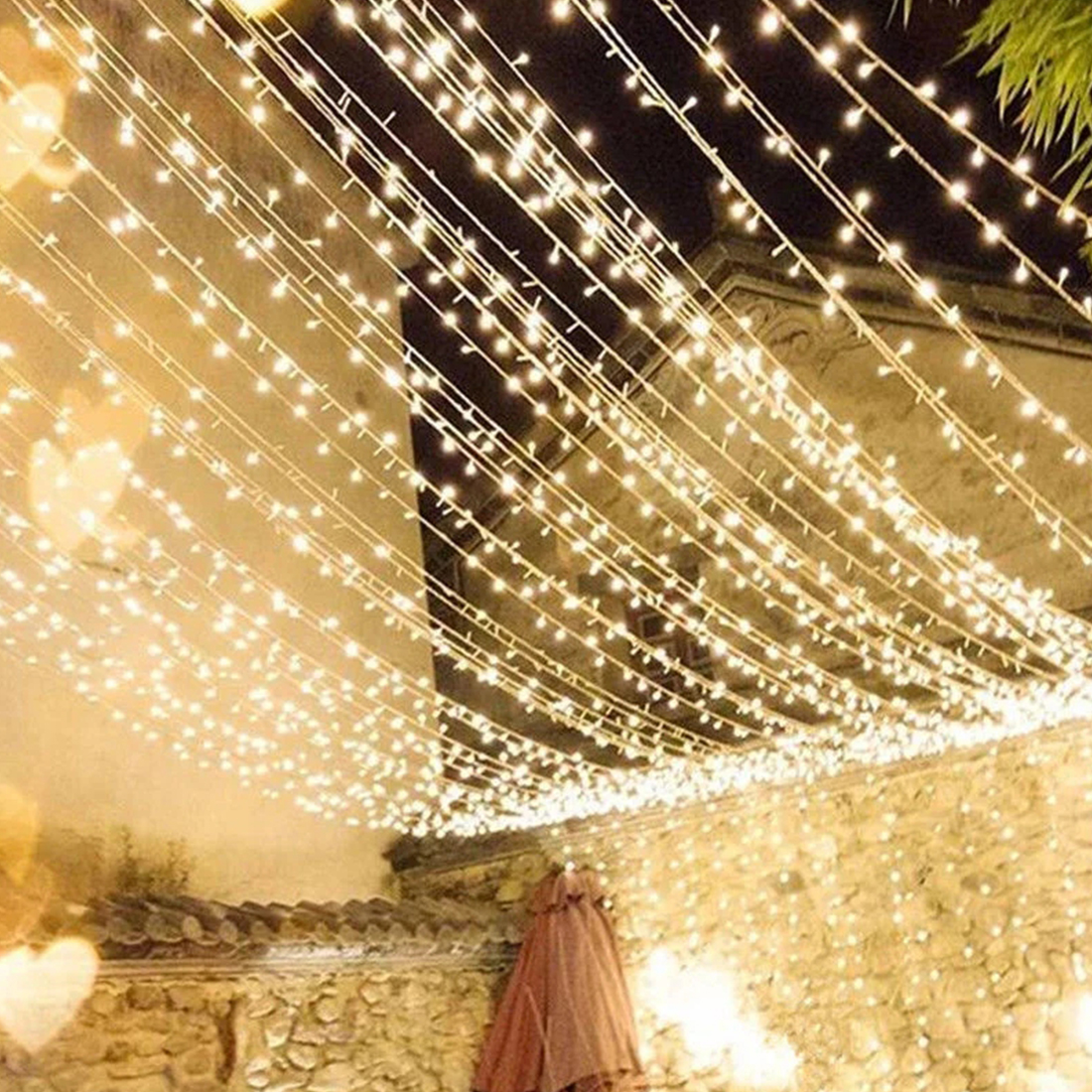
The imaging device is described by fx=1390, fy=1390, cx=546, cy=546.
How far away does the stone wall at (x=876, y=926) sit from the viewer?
5465 mm

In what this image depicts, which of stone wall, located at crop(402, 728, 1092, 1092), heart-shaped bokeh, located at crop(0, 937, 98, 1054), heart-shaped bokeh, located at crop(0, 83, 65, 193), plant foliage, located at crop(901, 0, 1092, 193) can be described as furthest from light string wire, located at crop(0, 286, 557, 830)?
plant foliage, located at crop(901, 0, 1092, 193)

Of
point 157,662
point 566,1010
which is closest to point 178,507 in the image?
point 157,662

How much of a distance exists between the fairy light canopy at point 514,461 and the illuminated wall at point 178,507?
23 mm

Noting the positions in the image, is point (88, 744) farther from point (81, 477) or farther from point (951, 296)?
point (951, 296)

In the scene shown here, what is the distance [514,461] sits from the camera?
7.09 meters

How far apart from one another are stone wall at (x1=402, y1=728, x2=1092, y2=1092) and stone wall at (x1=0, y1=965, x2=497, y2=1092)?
0.92 meters

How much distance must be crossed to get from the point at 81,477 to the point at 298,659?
145 cm

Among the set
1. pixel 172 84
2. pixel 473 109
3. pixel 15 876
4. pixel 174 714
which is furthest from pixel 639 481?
pixel 473 109

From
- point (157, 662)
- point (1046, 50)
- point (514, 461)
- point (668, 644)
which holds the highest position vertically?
point (514, 461)

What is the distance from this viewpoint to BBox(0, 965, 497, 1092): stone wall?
4941 millimetres

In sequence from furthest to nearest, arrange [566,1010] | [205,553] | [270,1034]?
1. [205,553]
2. [566,1010]
3. [270,1034]

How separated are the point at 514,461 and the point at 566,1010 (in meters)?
2.67

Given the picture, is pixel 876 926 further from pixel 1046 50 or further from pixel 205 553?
pixel 1046 50

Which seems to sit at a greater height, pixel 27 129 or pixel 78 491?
pixel 27 129
